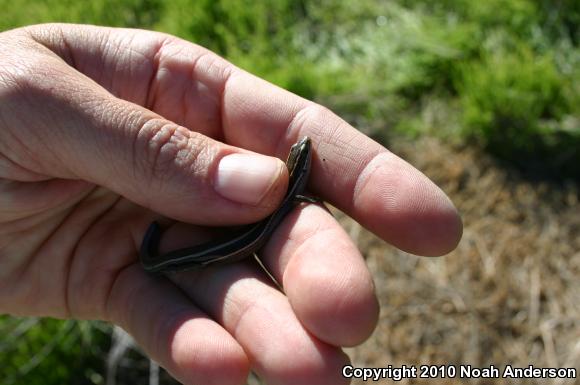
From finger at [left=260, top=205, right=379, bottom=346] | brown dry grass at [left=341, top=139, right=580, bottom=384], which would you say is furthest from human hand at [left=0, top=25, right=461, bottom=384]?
brown dry grass at [left=341, top=139, right=580, bottom=384]

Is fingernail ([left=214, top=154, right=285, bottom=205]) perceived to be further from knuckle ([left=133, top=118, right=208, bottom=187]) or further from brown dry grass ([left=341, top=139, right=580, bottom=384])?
brown dry grass ([left=341, top=139, right=580, bottom=384])

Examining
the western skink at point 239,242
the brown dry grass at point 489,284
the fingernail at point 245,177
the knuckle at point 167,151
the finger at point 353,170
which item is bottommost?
the brown dry grass at point 489,284

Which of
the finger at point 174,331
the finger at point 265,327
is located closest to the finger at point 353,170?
the finger at point 265,327

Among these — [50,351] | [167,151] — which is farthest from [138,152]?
[50,351]

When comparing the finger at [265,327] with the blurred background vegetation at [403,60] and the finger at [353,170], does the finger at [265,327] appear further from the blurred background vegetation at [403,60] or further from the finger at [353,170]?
the blurred background vegetation at [403,60]

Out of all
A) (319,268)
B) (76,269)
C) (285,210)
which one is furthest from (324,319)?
(76,269)

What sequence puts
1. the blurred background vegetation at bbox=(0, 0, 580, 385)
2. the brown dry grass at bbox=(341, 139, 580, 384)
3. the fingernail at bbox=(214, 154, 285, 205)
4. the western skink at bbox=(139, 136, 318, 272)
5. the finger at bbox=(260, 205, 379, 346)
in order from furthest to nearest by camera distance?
1. the blurred background vegetation at bbox=(0, 0, 580, 385)
2. the brown dry grass at bbox=(341, 139, 580, 384)
3. the western skink at bbox=(139, 136, 318, 272)
4. the fingernail at bbox=(214, 154, 285, 205)
5. the finger at bbox=(260, 205, 379, 346)
